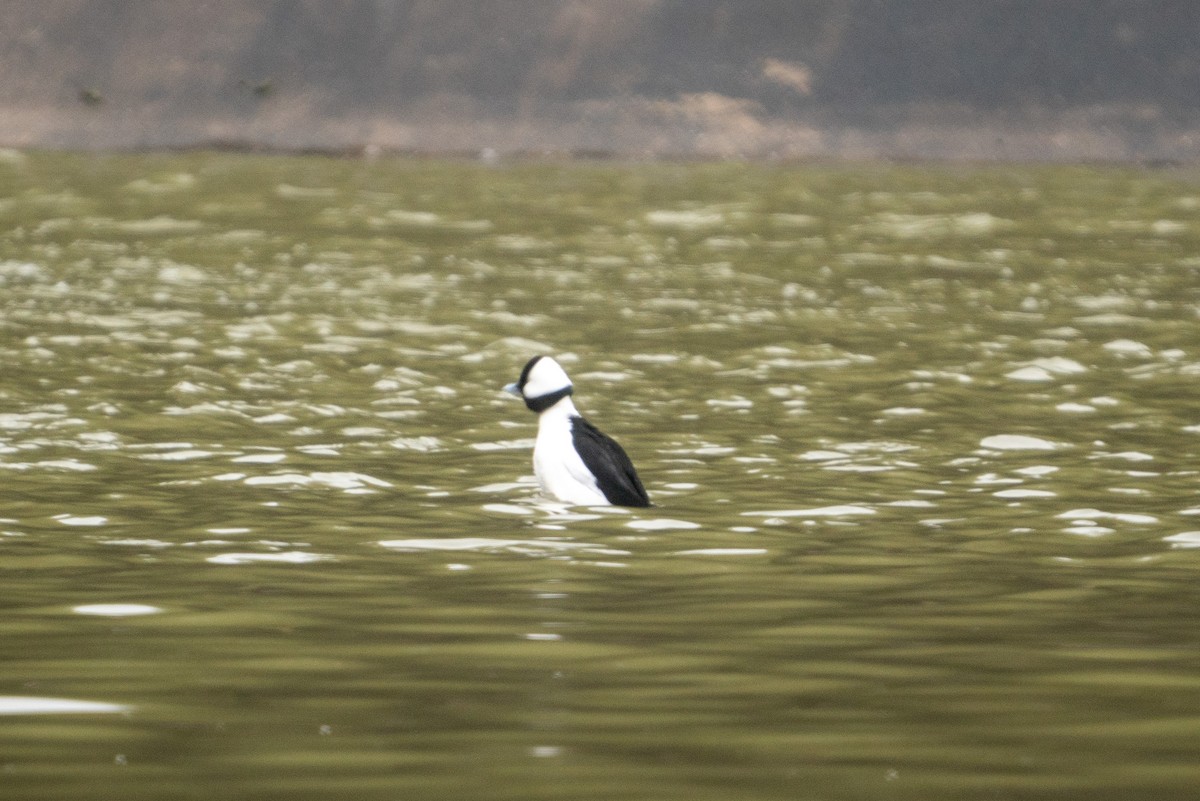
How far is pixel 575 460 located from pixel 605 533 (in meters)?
0.88

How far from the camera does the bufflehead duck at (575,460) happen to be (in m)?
11.6

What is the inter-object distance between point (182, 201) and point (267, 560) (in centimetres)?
2943

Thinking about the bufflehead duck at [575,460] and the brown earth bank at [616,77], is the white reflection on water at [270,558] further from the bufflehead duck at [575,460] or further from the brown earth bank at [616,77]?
the brown earth bank at [616,77]

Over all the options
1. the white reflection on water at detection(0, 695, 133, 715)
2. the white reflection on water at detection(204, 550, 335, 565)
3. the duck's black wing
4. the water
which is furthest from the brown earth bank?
the white reflection on water at detection(0, 695, 133, 715)

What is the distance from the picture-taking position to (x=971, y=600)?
29.8 ft

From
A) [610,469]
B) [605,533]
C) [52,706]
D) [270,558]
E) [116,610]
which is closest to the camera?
[52,706]

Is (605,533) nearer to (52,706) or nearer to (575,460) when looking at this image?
(575,460)

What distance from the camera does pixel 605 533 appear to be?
10844 mm

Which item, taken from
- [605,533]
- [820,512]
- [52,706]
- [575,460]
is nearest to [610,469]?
[575,460]

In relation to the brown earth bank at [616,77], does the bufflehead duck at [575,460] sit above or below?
below

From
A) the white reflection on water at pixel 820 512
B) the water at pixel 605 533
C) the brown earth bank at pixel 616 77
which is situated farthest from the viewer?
the brown earth bank at pixel 616 77

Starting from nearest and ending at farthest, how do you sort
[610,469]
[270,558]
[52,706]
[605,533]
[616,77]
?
[52,706]
[270,558]
[605,533]
[610,469]
[616,77]

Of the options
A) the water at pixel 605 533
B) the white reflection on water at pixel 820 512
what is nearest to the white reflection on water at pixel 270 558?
the water at pixel 605 533

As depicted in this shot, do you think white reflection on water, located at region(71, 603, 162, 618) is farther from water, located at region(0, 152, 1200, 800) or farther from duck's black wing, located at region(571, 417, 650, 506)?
duck's black wing, located at region(571, 417, 650, 506)
